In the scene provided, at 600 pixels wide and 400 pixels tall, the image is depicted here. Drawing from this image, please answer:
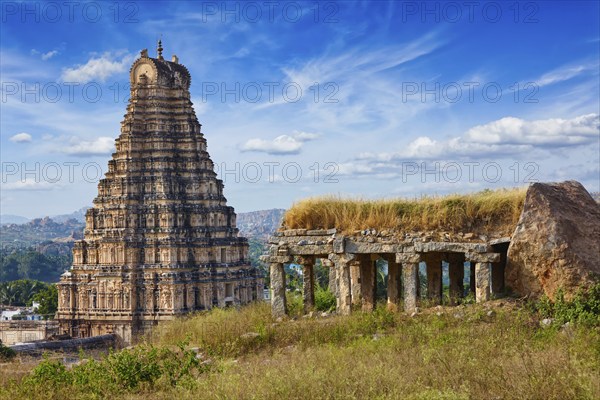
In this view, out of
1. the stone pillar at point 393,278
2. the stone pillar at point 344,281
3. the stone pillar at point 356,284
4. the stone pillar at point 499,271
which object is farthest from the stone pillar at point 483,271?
the stone pillar at point 356,284

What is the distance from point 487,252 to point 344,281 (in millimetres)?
3368

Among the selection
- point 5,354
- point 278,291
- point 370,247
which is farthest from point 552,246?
point 5,354

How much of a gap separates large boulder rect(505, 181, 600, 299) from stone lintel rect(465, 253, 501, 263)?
31 cm

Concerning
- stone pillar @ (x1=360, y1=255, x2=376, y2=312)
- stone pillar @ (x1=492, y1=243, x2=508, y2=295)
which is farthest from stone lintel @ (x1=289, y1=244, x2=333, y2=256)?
stone pillar @ (x1=492, y1=243, x2=508, y2=295)

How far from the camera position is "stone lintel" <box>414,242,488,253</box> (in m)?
16.7

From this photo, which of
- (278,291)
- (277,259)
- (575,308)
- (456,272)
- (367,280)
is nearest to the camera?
(575,308)

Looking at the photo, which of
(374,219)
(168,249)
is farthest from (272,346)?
(168,249)

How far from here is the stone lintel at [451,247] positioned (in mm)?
16656

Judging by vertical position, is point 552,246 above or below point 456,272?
above

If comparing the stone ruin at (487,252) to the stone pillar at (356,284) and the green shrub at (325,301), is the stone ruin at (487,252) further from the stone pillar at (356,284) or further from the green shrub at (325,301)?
the green shrub at (325,301)

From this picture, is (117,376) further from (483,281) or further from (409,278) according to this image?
(483,281)

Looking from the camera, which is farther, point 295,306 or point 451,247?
point 295,306

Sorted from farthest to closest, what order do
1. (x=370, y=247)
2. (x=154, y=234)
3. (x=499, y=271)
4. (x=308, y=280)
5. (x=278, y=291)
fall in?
(x=154, y=234) → (x=308, y=280) → (x=278, y=291) → (x=499, y=271) → (x=370, y=247)

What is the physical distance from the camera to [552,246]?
1573cm
